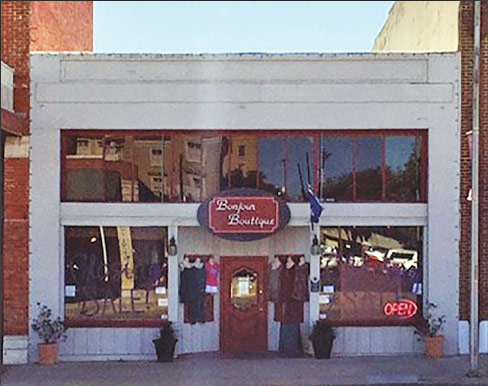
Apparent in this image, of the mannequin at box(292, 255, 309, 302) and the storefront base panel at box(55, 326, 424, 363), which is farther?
the mannequin at box(292, 255, 309, 302)

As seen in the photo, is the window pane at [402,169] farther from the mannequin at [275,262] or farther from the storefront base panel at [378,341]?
the storefront base panel at [378,341]

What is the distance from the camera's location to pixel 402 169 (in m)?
13.6

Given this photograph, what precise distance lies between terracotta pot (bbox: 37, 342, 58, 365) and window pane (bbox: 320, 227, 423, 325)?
5418 mm

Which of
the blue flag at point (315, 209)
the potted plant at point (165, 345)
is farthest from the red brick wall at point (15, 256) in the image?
the blue flag at point (315, 209)

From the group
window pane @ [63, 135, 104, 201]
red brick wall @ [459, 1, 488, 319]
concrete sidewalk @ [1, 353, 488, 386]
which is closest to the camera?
concrete sidewalk @ [1, 353, 488, 386]

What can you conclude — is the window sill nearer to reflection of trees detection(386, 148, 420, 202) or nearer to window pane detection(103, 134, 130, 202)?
window pane detection(103, 134, 130, 202)

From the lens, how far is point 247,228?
520 inches

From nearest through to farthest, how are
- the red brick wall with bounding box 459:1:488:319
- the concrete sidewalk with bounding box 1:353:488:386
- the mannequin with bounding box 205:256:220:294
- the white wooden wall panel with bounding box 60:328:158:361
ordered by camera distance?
the concrete sidewalk with bounding box 1:353:488:386 < the red brick wall with bounding box 459:1:488:319 < the white wooden wall panel with bounding box 60:328:158:361 < the mannequin with bounding box 205:256:220:294

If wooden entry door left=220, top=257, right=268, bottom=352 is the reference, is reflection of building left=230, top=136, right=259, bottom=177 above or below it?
above

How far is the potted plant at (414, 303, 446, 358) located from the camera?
13109mm

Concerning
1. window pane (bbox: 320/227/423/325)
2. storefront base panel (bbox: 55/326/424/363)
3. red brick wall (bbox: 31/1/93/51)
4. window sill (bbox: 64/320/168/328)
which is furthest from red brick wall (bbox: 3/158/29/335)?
window pane (bbox: 320/227/423/325)

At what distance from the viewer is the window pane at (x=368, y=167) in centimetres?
1352

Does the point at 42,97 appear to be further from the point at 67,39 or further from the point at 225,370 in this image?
the point at 225,370

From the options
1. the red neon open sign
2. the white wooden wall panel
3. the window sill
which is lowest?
the white wooden wall panel
